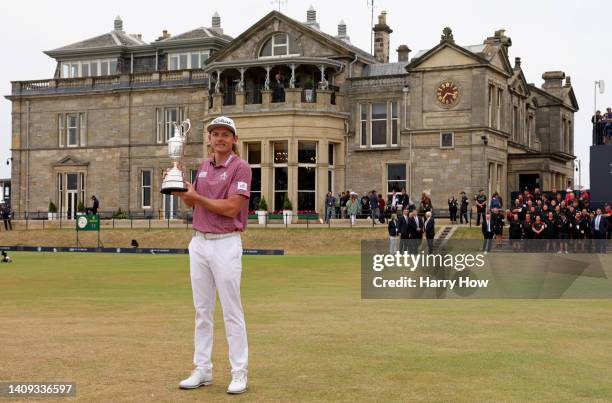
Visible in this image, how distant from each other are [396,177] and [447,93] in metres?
5.63

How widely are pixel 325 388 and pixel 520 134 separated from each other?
50.2 m

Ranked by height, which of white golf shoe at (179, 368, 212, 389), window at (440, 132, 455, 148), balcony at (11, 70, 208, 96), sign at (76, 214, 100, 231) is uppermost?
balcony at (11, 70, 208, 96)

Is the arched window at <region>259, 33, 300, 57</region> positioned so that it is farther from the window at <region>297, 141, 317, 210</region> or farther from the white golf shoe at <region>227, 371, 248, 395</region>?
the white golf shoe at <region>227, 371, 248, 395</region>

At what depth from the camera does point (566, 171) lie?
57594mm

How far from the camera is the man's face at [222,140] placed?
7864 millimetres

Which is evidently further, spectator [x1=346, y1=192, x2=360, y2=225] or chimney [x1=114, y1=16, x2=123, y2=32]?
chimney [x1=114, y1=16, x2=123, y2=32]

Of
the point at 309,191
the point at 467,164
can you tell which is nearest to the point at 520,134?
the point at 467,164

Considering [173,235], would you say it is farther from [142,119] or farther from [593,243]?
[593,243]

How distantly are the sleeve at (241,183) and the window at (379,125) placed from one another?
43.7 meters

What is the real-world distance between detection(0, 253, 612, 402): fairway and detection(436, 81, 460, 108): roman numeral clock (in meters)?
32.8

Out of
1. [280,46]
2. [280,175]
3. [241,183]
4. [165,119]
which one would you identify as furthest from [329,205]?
[241,183]

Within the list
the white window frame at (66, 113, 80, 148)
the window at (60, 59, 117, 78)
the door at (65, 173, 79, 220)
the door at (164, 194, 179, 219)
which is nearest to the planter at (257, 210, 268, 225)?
the door at (164, 194, 179, 219)

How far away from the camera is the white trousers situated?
7.63 m

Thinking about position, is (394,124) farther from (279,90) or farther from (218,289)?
(218,289)
